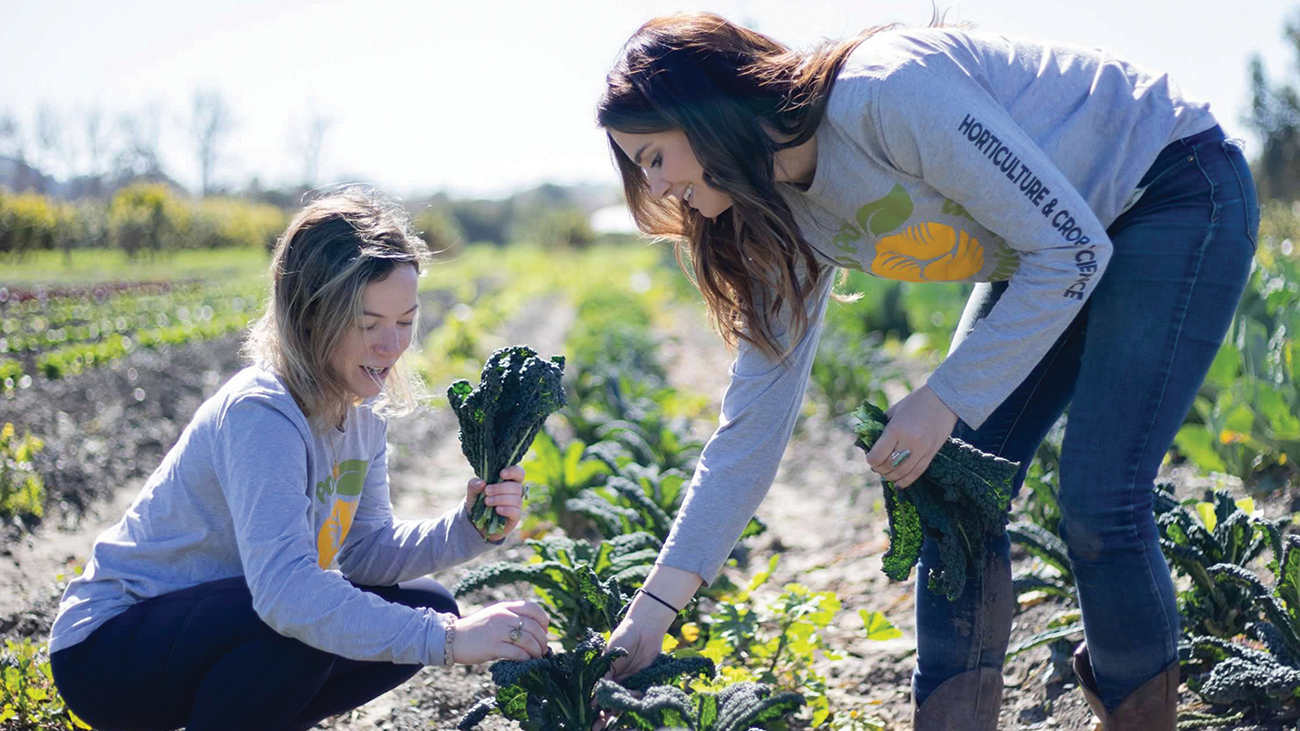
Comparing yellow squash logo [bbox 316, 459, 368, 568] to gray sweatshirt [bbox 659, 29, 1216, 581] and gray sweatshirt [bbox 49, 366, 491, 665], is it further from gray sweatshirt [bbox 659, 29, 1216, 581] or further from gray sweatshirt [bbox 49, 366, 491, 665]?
gray sweatshirt [bbox 659, 29, 1216, 581]

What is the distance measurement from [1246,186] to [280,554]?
1859 mm

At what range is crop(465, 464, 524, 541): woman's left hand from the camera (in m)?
2.15

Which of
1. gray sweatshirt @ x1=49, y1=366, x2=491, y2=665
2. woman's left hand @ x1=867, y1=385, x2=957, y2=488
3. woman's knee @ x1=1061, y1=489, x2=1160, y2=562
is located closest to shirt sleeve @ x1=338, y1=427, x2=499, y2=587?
gray sweatshirt @ x1=49, y1=366, x2=491, y2=665

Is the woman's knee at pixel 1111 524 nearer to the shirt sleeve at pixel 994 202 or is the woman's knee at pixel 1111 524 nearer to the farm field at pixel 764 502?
the shirt sleeve at pixel 994 202

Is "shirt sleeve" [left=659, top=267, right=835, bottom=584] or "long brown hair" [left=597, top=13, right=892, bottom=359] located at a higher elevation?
"long brown hair" [left=597, top=13, right=892, bottom=359]

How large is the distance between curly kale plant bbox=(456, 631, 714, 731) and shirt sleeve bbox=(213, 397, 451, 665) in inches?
9.5

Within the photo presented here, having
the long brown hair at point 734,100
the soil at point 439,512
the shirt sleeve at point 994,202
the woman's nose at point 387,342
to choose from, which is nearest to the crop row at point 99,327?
the soil at point 439,512

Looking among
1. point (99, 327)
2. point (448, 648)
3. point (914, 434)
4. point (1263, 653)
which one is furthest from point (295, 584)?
point (99, 327)

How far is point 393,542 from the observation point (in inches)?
94.0

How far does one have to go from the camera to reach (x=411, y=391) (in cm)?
238

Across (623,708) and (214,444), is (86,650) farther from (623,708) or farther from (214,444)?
(623,708)

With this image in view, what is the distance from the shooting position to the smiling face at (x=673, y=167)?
1846 mm

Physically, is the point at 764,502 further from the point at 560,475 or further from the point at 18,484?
the point at 18,484

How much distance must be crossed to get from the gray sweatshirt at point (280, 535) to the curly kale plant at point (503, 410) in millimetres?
167
